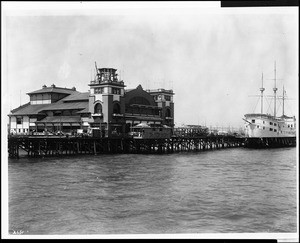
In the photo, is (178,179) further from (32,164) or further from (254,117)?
(254,117)

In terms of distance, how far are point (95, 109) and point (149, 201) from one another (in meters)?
38.9

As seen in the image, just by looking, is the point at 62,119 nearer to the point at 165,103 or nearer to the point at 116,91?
the point at 116,91

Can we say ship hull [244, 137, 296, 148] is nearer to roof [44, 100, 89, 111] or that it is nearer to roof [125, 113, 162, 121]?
roof [125, 113, 162, 121]

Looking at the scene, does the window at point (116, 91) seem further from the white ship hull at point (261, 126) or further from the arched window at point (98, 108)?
the white ship hull at point (261, 126)

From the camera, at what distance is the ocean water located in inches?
699

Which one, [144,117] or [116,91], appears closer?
[116,91]

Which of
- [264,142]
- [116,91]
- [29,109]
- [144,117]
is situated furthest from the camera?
[264,142]

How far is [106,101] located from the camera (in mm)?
57906

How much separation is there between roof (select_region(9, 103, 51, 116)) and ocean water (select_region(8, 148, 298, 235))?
3239 cm

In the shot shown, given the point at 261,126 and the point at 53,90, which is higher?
the point at 53,90

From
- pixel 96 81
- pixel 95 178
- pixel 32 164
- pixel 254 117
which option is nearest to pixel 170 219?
pixel 95 178

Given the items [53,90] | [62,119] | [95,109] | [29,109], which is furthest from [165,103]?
[29,109]

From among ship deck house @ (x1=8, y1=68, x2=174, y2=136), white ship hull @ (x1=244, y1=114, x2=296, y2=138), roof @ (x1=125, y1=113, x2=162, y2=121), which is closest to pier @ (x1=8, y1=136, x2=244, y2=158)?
ship deck house @ (x1=8, y1=68, x2=174, y2=136)

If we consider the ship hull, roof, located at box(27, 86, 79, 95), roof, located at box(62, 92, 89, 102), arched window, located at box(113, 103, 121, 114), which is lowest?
the ship hull
